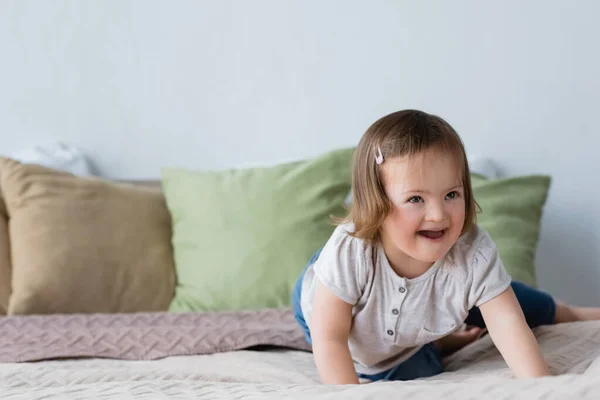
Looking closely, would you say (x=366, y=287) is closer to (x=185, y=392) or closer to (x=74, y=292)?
(x=185, y=392)

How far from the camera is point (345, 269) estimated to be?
4.13 ft

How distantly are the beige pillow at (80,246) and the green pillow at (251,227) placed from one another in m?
0.07

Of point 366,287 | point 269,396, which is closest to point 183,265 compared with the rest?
point 366,287

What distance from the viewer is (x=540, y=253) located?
2354 millimetres

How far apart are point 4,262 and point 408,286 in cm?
110

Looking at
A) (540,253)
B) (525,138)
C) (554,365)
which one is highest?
(525,138)

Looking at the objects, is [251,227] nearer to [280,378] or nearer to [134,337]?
[134,337]

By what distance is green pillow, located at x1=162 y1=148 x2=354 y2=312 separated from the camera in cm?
191

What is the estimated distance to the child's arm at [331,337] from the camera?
1.19 m

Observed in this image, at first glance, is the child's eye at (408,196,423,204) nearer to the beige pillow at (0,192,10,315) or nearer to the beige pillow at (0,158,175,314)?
the beige pillow at (0,158,175,314)

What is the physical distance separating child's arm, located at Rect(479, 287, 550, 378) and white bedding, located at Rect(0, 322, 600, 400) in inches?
1.5

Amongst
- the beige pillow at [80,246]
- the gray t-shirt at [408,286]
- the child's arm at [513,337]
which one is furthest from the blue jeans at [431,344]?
the beige pillow at [80,246]

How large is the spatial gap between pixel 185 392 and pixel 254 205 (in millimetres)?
981

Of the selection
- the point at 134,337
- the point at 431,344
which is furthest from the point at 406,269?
the point at 134,337
